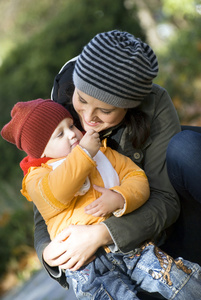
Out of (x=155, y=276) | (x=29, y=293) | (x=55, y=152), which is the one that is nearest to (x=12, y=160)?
(x=29, y=293)

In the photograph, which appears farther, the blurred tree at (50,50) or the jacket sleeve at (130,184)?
the blurred tree at (50,50)

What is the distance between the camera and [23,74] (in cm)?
586

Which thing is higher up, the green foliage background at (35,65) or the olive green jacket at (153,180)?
the olive green jacket at (153,180)

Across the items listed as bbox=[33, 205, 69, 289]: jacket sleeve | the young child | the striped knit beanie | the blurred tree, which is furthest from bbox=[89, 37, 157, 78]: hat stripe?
the blurred tree

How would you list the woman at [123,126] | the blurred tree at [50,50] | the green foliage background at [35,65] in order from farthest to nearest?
the blurred tree at [50,50], the green foliage background at [35,65], the woman at [123,126]

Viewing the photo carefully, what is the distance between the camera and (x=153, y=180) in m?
2.16

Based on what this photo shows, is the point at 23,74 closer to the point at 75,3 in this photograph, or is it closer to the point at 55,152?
the point at 75,3

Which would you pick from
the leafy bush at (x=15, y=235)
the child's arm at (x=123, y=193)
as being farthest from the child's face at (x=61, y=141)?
the leafy bush at (x=15, y=235)

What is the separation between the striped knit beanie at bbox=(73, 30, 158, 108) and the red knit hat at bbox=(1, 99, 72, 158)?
20 cm

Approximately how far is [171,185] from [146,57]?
695mm

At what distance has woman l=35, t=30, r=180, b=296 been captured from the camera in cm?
191

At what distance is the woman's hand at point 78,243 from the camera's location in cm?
187

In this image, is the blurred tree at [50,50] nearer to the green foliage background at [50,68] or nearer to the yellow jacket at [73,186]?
the green foliage background at [50,68]

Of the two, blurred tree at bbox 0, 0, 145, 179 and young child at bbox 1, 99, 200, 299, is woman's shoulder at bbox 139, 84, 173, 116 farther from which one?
blurred tree at bbox 0, 0, 145, 179
